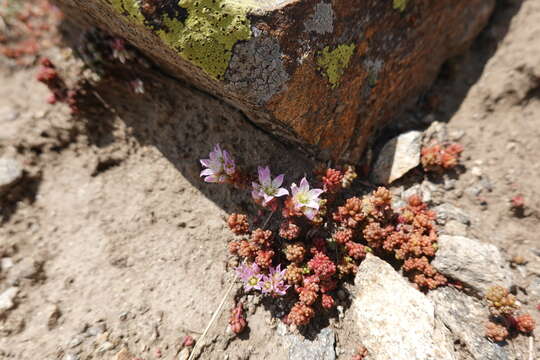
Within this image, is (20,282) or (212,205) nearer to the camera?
(20,282)

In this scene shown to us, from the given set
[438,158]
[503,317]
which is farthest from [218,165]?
[503,317]

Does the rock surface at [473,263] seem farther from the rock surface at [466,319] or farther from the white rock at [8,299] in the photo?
the white rock at [8,299]

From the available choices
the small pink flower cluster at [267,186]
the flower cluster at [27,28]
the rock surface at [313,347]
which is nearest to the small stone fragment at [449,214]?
the small pink flower cluster at [267,186]

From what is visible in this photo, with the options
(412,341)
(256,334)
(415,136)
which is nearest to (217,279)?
(256,334)

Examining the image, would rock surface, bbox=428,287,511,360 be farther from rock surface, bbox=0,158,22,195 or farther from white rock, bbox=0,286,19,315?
rock surface, bbox=0,158,22,195

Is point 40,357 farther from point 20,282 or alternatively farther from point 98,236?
point 98,236
